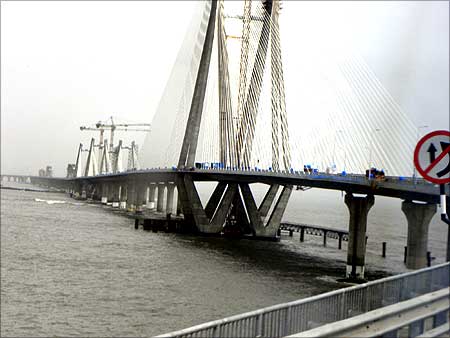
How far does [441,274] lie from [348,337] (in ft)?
9.55

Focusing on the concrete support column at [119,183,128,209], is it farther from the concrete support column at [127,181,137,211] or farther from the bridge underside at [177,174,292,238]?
the bridge underside at [177,174,292,238]

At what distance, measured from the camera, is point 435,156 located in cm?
825

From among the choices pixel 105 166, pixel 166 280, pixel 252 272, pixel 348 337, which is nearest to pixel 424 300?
pixel 348 337

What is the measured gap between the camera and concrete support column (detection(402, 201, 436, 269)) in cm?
2803

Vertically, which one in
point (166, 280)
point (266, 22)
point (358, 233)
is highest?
point (266, 22)

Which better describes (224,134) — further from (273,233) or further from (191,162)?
(273,233)

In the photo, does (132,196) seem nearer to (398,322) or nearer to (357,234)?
(357,234)

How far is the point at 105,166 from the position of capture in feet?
514

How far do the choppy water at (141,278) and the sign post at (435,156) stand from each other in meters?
11.9

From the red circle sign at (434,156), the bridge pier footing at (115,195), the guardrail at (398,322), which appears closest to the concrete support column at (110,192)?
the bridge pier footing at (115,195)

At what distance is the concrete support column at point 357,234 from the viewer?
34.2 metres

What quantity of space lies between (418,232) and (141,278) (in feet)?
44.7

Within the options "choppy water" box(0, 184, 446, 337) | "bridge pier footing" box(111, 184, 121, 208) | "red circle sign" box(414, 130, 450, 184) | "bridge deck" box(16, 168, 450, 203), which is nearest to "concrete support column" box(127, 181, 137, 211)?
"bridge pier footing" box(111, 184, 121, 208)

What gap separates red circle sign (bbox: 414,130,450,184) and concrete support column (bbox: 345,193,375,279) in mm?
26246
